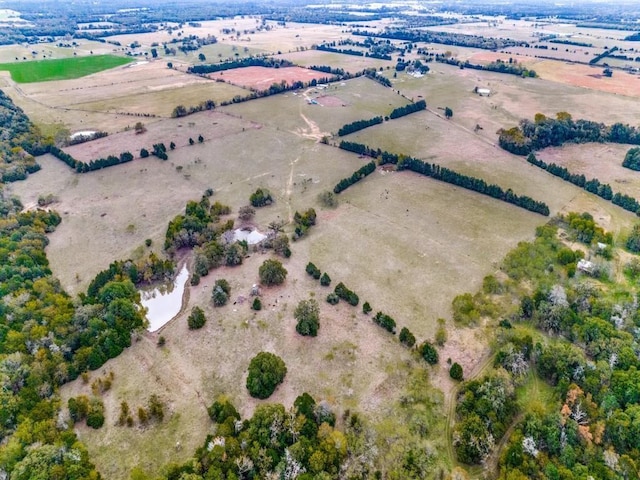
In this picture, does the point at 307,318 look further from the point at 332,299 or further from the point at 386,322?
the point at 386,322

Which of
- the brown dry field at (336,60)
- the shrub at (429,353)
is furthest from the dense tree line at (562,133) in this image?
the brown dry field at (336,60)

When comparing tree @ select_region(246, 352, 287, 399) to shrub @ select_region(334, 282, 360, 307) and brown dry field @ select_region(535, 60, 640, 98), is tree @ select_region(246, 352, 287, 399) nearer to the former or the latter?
shrub @ select_region(334, 282, 360, 307)

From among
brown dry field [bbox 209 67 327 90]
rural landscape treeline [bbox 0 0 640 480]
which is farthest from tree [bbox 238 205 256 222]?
brown dry field [bbox 209 67 327 90]

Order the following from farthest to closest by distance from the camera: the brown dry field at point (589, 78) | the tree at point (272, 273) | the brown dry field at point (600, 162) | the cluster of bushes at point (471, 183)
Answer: the brown dry field at point (589, 78) → the brown dry field at point (600, 162) → the cluster of bushes at point (471, 183) → the tree at point (272, 273)

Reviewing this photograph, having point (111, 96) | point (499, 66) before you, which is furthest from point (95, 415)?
point (499, 66)

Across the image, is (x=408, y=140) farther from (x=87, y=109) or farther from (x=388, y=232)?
(x=87, y=109)

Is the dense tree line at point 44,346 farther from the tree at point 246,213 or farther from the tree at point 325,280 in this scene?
the tree at point 325,280
